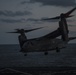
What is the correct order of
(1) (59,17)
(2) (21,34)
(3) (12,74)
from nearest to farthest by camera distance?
(1) (59,17) → (2) (21,34) → (3) (12,74)

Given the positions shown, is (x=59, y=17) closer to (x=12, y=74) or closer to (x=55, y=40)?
(x=55, y=40)

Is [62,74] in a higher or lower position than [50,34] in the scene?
lower

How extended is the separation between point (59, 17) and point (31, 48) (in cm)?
762

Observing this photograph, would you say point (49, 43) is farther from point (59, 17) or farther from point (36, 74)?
point (36, 74)

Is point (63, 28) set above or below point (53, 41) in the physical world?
above

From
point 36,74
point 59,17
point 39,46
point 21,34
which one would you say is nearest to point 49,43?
point 39,46

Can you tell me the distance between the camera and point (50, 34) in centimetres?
3716

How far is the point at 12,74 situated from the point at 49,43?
2223 inches

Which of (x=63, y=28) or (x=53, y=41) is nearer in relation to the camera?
(x=63, y=28)

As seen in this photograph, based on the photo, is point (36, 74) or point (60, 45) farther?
point (36, 74)

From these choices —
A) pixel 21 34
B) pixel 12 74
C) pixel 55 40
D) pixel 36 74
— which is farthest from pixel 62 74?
pixel 55 40

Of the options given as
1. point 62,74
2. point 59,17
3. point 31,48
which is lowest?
point 62,74

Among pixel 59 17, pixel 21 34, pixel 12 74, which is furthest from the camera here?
pixel 12 74

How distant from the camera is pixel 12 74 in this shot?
8906cm
